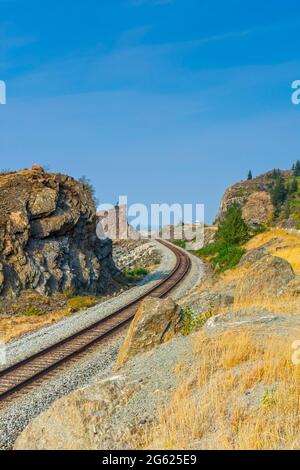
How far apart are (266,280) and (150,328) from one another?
6156mm

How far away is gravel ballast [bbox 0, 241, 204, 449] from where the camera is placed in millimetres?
10047

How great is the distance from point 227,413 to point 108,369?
701 centimetres

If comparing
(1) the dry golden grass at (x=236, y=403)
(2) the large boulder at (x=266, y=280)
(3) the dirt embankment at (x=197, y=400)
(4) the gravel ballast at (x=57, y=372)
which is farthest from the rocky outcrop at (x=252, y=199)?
(1) the dry golden grass at (x=236, y=403)

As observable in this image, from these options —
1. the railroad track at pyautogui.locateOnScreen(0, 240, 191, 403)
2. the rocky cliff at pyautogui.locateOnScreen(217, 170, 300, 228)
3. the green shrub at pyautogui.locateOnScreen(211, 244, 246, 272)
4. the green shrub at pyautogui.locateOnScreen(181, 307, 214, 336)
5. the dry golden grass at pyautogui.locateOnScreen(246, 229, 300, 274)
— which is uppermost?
the rocky cliff at pyautogui.locateOnScreen(217, 170, 300, 228)

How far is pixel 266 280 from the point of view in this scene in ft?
54.1

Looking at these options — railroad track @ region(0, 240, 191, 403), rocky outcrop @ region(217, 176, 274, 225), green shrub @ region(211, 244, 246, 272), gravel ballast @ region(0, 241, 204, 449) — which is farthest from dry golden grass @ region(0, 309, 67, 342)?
rocky outcrop @ region(217, 176, 274, 225)

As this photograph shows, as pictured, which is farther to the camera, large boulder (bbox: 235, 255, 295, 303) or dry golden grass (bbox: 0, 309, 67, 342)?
dry golden grass (bbox: 0, 309, 67, 342)

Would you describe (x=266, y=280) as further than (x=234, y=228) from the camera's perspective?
No

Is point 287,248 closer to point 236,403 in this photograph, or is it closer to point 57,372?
point 57,372

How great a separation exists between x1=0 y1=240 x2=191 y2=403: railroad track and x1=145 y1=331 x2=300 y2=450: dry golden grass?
610 centimetres

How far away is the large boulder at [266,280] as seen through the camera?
15930mm

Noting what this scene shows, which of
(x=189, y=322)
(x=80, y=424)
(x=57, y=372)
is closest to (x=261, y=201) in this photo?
(x=189, y=322)

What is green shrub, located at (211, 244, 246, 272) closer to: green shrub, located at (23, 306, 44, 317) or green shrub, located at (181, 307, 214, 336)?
green shrub, located at (23, 306, 44, 317)
